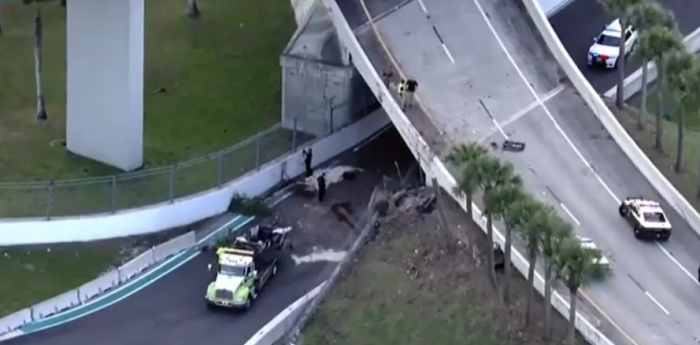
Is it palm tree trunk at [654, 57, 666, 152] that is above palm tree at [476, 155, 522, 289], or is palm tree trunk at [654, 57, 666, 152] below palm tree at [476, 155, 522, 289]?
below

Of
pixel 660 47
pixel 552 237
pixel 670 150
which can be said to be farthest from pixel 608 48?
pixel 552 237

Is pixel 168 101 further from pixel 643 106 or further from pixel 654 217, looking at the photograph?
pixel 654 217

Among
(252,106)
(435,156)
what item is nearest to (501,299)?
(435,156)

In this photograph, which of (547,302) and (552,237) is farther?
(547,302)

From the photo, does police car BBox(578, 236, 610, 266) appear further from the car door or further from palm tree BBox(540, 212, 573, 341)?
the car door

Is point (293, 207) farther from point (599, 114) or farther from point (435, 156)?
point (599, 114)

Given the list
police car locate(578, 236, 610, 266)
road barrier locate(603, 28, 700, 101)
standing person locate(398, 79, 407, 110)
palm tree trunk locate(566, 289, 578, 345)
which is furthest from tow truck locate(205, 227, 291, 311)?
road barrier locate(603, 28, 700, 101)
